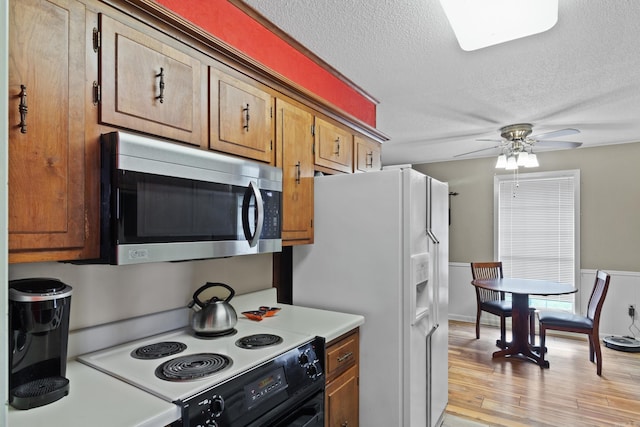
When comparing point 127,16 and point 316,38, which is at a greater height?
point 316,38

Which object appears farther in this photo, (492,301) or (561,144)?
(492,301)

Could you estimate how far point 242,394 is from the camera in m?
1.27

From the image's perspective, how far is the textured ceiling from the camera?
180 cm

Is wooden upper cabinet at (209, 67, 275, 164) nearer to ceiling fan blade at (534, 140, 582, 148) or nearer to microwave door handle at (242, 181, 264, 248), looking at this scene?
microwave door handle at (242, 181, 264, 248)

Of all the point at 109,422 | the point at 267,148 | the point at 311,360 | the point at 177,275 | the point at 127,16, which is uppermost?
the point at 127,16

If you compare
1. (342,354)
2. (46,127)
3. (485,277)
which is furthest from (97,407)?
(485,277)

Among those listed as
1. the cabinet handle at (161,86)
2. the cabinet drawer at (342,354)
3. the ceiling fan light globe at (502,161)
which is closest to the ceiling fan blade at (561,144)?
the ceiling fan light globe at (502,161)

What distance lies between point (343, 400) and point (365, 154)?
1.70 m

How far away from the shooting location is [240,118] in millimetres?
1657

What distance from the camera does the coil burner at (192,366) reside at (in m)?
1.22

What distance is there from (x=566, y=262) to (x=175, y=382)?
517 cm

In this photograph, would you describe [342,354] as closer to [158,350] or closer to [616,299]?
[158,350]

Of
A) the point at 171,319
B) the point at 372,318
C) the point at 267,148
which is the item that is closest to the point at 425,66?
the point at 267,148

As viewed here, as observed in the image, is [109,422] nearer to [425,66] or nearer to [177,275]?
[177,275]
